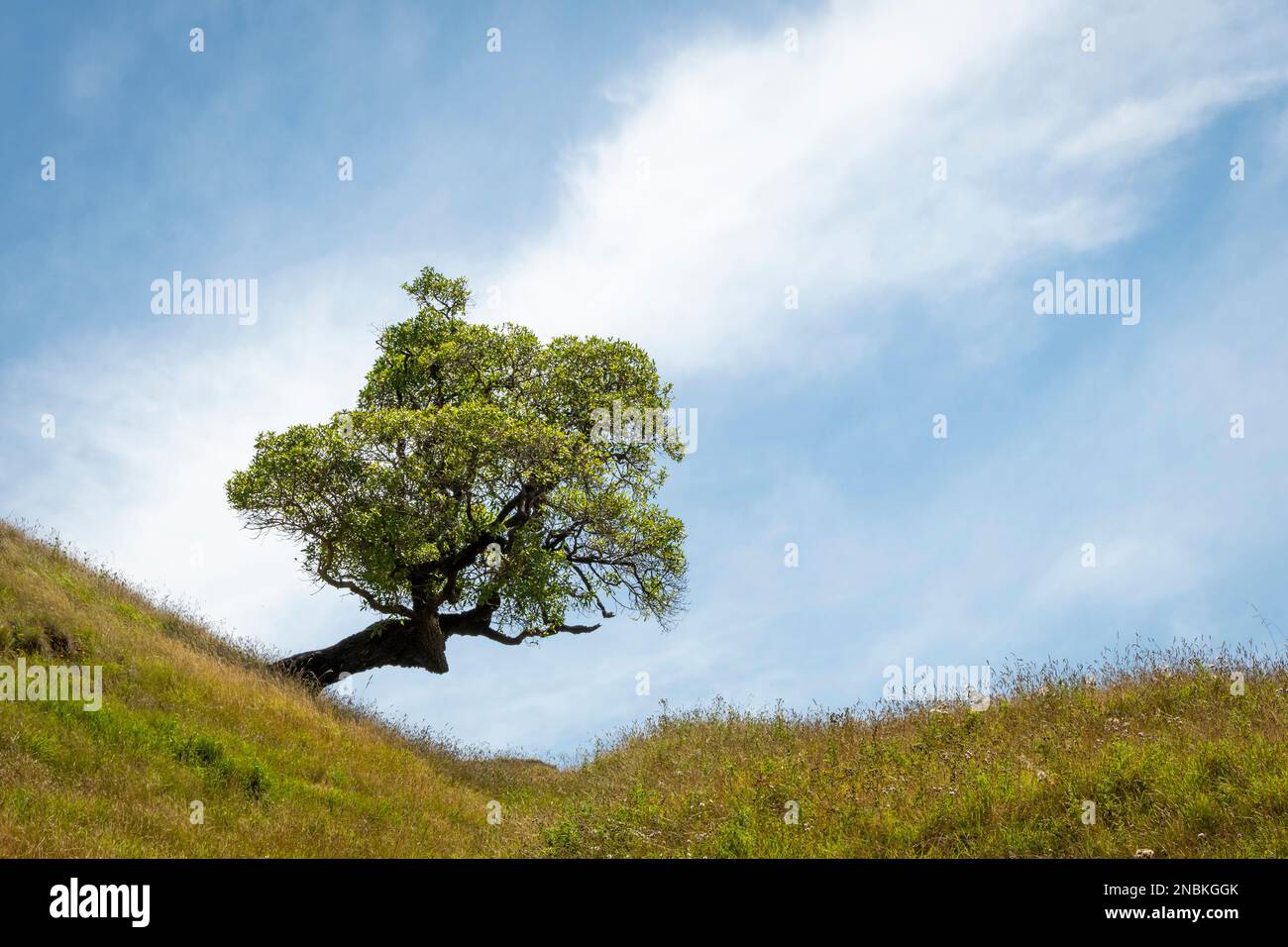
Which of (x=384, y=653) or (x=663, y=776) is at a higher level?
(x=384, y=653)

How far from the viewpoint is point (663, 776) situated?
56.2 ft

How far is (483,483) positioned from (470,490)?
0.43m

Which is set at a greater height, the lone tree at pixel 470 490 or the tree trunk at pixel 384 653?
the lone tree at pixel 470 490

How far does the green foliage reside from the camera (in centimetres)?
2456

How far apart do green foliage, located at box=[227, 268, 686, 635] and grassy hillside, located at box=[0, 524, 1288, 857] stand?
16.1 feet

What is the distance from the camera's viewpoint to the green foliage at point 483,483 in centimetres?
2456

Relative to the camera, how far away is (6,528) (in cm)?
2473

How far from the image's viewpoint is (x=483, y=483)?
83.7ft

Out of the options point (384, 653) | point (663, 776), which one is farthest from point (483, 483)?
point (663, 776)

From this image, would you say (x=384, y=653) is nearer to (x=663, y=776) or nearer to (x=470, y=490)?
(x=470, y=490)

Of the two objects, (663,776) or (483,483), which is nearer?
(663,776)

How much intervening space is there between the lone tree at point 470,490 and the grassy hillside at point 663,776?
15.7ft
